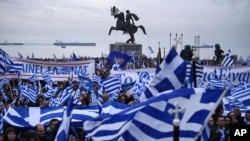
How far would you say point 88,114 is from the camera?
10.1 m

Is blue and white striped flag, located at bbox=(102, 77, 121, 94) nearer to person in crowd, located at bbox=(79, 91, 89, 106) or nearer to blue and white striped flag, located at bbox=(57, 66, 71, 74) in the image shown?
person in crowd, located at bbox=(79, 91, 89, 106)

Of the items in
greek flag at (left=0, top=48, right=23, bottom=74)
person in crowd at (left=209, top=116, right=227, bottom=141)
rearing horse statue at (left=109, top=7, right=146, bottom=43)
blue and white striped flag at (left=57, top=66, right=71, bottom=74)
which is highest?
rearing horse statue at (left=109, top=7, right=146, bottom=43)

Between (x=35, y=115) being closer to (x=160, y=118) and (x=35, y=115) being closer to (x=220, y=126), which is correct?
(x=220, y=126)

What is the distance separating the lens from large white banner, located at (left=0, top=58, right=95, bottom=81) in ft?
55.2

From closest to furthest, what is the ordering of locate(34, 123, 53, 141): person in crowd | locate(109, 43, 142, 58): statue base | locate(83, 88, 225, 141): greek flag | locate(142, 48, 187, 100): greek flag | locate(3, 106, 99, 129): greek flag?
locate(83, 88, 225, 141): greek flag → locate(142, 48, 187, 100): greek flag → locate(34, 123, 53, 141): person in crowd → locate(3, 106, 99, 129): greek flag → locate(109, 43, 142, 58): statue base

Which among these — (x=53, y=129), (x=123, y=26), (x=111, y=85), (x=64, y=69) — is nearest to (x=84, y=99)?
(x=111, y=85)

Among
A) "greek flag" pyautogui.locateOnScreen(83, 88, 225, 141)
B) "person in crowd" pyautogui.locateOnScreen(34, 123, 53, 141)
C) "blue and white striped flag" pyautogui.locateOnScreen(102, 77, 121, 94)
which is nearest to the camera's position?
"greek flag" pyautogui.locateOnScreen(83, 88, 225, 141)

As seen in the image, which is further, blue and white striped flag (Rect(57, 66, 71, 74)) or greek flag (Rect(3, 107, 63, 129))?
blue and white striped flag (Rect(57, 66, 71, 74))

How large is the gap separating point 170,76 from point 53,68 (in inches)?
450

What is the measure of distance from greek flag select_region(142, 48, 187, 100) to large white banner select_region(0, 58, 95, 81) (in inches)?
416

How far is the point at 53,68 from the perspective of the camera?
17.5 m

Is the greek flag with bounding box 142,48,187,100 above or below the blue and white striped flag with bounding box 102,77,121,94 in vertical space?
above

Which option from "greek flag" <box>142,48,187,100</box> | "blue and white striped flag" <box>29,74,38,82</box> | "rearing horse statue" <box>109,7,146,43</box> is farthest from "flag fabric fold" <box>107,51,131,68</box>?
"rearing horse statue" <box>109,7,146,43</box>

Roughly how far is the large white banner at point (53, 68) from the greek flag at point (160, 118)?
1140 cm
